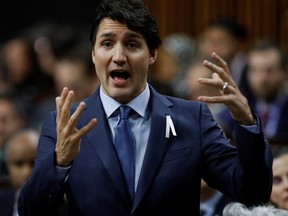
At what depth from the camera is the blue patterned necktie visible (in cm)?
341

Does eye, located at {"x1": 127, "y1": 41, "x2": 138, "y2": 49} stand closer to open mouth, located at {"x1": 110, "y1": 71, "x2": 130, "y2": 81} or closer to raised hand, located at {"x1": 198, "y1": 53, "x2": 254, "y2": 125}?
open mouth, located at {"x1": 110, "y1": 71, "x2": 130, "y2": 81}

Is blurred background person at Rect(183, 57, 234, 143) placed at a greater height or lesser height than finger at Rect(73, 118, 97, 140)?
lesser

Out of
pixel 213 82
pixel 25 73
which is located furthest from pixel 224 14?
pixel 213 82

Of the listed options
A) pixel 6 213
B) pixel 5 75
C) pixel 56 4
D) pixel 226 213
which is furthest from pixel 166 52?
pixel 226 213

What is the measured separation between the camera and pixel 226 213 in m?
3.54

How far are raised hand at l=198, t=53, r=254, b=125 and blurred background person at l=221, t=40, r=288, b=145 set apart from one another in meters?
3.09

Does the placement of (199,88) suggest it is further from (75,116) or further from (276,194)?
(75,116)

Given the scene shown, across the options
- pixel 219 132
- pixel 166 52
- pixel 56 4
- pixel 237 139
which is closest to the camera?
pixel 237 139

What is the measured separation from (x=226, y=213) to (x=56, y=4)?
6214 millimetres

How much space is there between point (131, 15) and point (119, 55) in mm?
134

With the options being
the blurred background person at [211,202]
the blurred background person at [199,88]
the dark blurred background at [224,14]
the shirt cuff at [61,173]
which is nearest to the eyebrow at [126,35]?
the shirt cuff at [61,173]

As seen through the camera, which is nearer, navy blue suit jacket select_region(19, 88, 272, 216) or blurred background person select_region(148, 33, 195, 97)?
navy blue suit jacket select_region(19, 88, 272, 216)

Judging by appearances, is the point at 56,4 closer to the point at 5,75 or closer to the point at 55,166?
the point at 5,75

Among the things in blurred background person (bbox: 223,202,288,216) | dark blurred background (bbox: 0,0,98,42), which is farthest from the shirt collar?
dark blurred background (bbox: 0,0,98,42)
